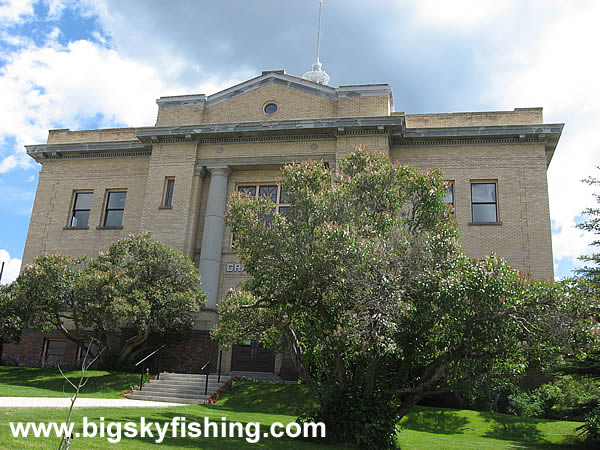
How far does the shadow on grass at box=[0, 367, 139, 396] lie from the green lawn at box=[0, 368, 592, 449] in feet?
0.12

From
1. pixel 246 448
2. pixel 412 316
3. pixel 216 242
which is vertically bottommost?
pixel 246 448

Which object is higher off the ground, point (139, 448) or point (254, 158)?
point (254, 158)

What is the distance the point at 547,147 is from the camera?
24.7m

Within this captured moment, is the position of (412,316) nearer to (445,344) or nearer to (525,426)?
(445,344)

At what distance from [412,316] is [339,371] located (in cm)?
236

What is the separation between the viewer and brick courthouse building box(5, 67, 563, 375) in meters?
23.9

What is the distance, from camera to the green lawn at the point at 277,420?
1029 cm

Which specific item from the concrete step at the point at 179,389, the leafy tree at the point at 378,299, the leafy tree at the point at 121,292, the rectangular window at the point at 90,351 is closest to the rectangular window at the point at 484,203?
the leafy tree at the point at 378,299

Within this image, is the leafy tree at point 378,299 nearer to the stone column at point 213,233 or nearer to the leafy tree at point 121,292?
the leafy tree at point 121,292

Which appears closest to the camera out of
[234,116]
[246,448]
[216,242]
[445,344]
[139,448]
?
[139,448]

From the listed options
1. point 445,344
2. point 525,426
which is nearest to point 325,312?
point 445,344

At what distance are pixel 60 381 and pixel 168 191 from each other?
1049 centimetres

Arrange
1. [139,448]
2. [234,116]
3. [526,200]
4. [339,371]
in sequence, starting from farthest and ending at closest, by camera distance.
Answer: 1. [234,116]
2. [526,200]
3. [339,371]
4. [139,448]

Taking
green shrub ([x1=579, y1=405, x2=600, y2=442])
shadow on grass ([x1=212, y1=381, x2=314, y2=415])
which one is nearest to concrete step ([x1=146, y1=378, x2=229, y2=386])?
shadow on grass ([x1=212, y1=381, x2=314, y2=415])
